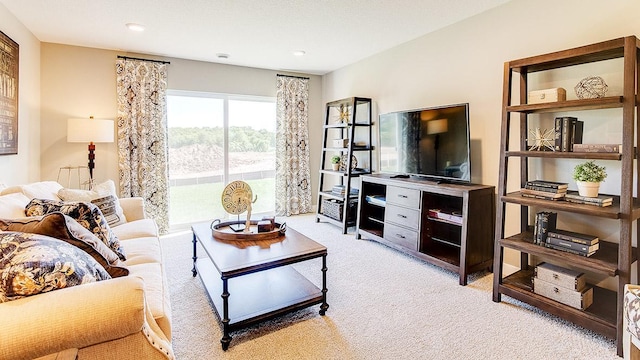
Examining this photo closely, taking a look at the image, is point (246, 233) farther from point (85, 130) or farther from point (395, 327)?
point (85, 130)

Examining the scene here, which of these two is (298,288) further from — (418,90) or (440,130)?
(418,90)

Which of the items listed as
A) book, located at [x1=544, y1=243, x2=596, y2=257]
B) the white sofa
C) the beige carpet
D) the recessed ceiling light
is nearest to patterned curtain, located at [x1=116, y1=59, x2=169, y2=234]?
the recessed ceiling light

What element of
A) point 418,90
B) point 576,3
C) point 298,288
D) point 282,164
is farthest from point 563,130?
point 282,164

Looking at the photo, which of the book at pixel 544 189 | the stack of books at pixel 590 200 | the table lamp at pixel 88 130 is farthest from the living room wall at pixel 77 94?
the stack of books at pixel 590 200

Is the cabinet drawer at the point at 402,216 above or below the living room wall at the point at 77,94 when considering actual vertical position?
below

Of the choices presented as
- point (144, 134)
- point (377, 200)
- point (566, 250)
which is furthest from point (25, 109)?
point (566, 250)

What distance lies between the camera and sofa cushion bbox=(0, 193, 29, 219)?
1.86 metres

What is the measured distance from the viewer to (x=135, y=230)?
8.57ft

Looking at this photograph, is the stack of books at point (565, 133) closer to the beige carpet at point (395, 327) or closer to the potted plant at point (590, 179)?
the potted plant at point (590, 179)

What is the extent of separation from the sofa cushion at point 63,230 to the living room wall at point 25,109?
84.3 inches

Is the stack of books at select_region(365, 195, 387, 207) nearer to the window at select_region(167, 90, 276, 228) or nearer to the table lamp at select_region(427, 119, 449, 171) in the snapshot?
the table lamp at select_region(427, 119, 449, 171)

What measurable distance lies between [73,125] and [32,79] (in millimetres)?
689

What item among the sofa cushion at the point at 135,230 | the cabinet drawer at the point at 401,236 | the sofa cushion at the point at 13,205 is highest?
the sofa cushion at the point at 13,205

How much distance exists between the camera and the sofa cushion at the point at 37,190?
2.27 meters
